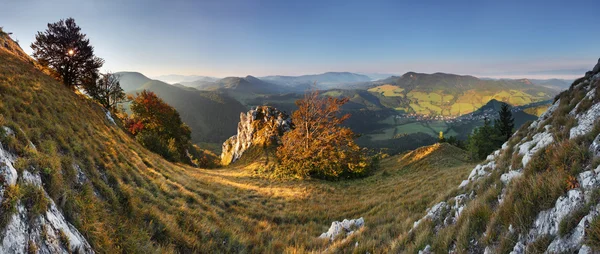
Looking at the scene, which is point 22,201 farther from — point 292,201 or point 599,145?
point 292,201

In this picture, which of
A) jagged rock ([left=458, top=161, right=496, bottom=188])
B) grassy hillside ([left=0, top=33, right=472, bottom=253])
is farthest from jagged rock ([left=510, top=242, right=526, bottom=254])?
jagged rock ([left=458, top=161, right=496, bottom=188])

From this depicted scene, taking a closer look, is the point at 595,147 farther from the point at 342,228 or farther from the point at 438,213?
the point at 342,228

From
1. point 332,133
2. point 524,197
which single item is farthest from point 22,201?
point 332,133

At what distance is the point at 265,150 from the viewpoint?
123 ft

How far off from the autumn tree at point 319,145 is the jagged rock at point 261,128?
12.0m

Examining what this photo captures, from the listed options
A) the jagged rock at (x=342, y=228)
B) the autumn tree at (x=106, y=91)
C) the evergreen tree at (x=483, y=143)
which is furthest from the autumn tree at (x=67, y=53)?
the evergreen tree at (x=483, y=143)

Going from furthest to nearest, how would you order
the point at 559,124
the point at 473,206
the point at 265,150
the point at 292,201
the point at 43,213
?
1. the point at 265,150
2. the point at 292,201
3. the point at 559,124
4. the point at 473,206
5. the point at 43,213

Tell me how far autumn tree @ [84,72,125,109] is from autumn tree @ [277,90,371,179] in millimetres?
26227

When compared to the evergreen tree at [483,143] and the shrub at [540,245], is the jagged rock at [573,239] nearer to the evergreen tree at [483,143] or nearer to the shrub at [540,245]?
the shrub at [540,245]

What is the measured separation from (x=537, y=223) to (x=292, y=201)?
44.7 ft

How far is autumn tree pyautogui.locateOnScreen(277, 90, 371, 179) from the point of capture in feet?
86.6

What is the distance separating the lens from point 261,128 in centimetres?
4375

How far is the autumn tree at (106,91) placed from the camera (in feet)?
101

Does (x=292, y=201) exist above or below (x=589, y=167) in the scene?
below
